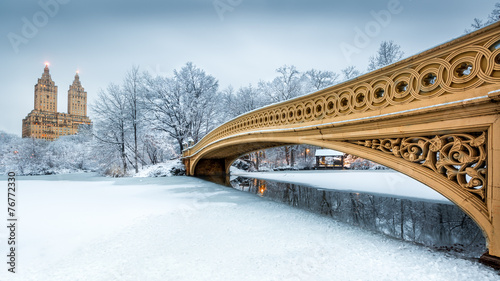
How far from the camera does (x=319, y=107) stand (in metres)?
4.61

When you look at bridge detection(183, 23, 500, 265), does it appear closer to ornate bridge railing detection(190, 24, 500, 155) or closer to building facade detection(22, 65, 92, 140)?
ornate bridge railing detection(190, 24, 500, 155)

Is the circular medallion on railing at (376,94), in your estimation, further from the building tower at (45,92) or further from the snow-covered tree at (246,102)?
the building tower at (45,92)

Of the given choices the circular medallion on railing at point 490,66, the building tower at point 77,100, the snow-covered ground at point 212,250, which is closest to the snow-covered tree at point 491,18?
the circular medallion on railing at point 490,66

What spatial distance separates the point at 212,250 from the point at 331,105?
342cm

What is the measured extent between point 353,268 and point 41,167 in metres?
25.8

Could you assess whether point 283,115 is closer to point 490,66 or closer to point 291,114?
point 291,114

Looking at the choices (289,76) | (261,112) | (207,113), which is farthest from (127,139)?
(289,76)

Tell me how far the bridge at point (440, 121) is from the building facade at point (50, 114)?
74.4 ft

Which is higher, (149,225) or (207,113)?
(207,113)

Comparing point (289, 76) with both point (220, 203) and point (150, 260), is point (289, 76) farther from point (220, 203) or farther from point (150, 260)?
point (150, 260)

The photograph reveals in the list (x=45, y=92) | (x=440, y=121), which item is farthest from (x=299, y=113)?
(x=45, y=92)

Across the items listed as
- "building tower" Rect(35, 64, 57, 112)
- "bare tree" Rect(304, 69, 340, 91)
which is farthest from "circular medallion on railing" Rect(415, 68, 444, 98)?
"building tower" Rect(35, 64, 57, 112)

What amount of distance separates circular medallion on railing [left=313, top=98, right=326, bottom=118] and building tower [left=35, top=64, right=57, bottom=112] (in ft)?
90.2

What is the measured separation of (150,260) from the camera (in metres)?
2.54
